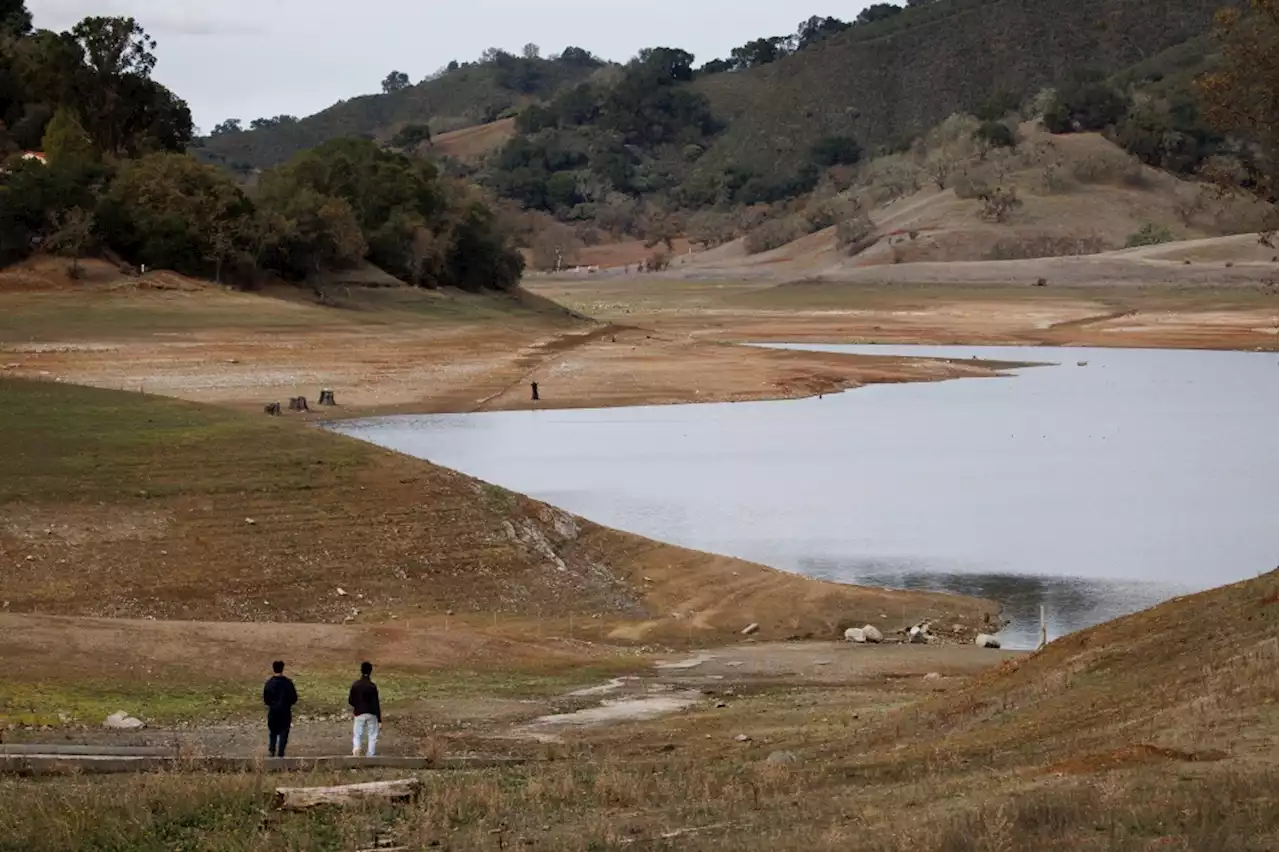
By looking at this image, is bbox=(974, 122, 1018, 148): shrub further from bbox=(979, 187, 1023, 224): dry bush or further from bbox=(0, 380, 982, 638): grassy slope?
bbox=(0, 380, 982, 638): grassy slope

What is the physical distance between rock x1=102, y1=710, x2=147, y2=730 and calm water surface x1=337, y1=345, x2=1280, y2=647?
15.5m

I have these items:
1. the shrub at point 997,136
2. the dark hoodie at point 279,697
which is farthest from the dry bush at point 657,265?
the dark hoodie at point 279,697

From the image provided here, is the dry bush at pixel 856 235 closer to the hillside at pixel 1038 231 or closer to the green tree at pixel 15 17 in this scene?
the hillside at pixel 1038 231

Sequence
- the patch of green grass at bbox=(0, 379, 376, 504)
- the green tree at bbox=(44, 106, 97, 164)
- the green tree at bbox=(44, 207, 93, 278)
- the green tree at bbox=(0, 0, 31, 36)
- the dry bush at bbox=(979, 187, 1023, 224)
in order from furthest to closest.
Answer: the dry bush at bbox=(979, 187, 1023, 224) < the green tree at bbox=(0, 0, 31, 36) < the green tree at bbox=(44, 106, 97, 164) < the green tree at bbox=(44, 207, 93, 278) < the patch of green grass at bbox=(0, 379, 376, 504)

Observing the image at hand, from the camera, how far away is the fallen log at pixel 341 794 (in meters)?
13.4

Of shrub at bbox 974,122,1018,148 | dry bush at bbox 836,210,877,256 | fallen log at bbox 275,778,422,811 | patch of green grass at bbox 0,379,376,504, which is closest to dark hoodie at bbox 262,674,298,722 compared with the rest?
fallen log at bbox 275,778,422,811

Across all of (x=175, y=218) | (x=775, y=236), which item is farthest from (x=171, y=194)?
(x=775, y=236)

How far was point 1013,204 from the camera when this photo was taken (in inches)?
6777

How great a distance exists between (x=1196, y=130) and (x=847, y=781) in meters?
179

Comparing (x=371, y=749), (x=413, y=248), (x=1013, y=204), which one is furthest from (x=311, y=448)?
(x=1013, y=204)

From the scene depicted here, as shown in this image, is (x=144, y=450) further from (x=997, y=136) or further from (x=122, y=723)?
(x=997, y=136)

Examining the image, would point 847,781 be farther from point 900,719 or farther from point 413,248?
point 413,248

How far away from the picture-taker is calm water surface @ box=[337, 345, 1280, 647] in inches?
1444

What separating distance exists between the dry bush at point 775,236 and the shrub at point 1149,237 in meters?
38.9
